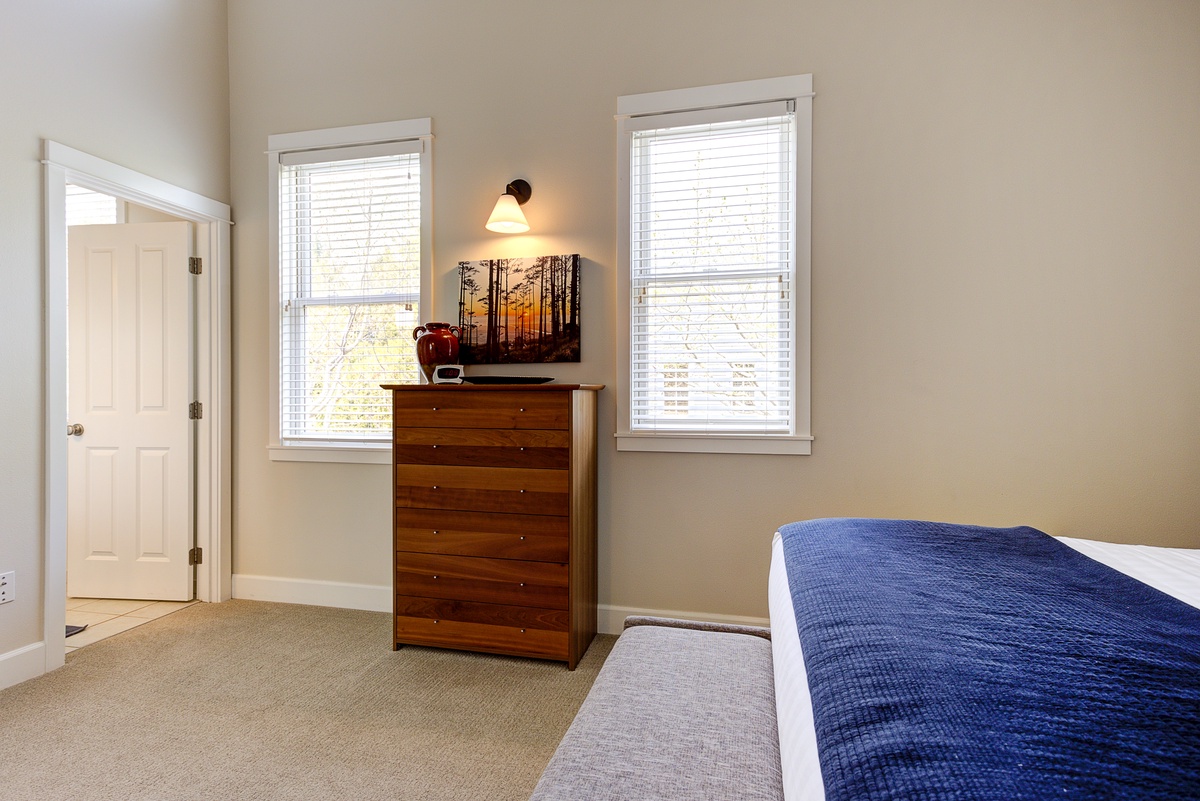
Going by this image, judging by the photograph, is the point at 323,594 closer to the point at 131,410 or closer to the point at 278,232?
the point at 131,410

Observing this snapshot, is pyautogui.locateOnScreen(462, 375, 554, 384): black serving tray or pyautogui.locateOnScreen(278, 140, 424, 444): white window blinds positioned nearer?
pyautogui.locateOnScreen(462, 375, 554, 384): black serving tray

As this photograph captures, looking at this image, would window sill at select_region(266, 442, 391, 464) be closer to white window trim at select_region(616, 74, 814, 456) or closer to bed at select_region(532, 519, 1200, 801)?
white window trim at select_region(616, 74, 814, 456)

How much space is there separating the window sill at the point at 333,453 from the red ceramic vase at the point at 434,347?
0.60m

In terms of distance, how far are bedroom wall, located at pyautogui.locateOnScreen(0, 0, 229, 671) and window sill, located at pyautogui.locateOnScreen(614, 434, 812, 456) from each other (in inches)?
95.6

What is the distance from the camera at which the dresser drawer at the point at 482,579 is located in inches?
103

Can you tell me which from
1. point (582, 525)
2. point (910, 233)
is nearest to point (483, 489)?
point (582, 525)

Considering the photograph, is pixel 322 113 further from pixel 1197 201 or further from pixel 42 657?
pixel 1197 201

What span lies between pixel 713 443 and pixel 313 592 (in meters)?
2.26

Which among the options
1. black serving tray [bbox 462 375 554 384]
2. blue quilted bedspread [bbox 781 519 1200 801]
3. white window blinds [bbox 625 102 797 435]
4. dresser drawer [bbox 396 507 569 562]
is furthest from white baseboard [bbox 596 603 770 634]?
blue quilted bedspread [bbox 781 519 1200 801]

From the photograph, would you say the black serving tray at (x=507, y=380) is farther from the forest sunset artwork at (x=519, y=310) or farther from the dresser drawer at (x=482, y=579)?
the dresser drawer at (x=482, y=579)

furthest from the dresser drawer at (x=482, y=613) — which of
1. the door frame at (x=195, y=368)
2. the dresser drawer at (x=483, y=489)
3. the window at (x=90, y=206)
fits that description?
the window at (x=90, y=206)

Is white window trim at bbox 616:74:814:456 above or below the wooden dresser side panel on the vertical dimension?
above

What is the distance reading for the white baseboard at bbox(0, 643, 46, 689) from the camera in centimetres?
243

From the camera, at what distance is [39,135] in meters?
2.56
